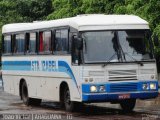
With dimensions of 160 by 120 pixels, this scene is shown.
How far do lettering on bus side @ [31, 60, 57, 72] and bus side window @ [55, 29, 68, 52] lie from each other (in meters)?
0.65

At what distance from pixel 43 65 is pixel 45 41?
0.84m

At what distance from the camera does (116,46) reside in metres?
19.0

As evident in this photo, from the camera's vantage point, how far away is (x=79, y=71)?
18.9 metres

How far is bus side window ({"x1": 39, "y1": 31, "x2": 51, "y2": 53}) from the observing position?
2191cm

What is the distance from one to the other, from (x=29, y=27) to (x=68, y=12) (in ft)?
60.4

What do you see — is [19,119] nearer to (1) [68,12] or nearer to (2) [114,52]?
(2) [114,52]

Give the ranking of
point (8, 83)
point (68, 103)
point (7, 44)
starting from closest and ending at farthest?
1. point (68, 103)
2. point (7, 44)
3. point (8, 83)

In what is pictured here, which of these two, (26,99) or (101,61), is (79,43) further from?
(26,99)

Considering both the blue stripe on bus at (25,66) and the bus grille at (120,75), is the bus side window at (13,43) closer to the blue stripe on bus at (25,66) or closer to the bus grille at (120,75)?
the blue stripe on bus at (25,66)

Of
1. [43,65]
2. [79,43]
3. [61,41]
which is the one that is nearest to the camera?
[79,43]

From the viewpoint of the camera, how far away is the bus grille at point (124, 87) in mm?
18766

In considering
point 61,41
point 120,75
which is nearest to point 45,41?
point 61,41

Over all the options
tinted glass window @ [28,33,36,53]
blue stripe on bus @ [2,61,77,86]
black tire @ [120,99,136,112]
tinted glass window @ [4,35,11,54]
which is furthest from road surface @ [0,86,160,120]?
tinted glass window @ [4,35,11,54]

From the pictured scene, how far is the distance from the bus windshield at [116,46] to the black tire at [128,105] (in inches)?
77.9
